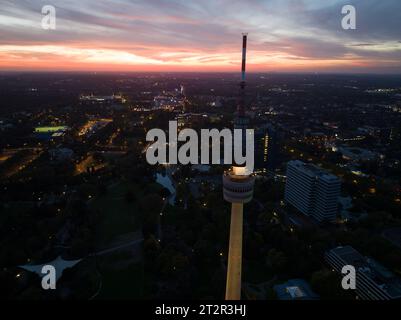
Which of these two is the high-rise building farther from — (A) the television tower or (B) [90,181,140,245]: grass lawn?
(B) [90,181,140,245]: grass lawn

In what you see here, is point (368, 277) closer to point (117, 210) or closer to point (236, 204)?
point (236, 204)

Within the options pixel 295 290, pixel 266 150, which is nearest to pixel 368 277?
pixel 295 290

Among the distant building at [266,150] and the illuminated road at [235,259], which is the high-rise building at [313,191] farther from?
the illuminated road at [235,259]

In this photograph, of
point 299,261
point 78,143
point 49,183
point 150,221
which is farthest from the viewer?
point 78,143
